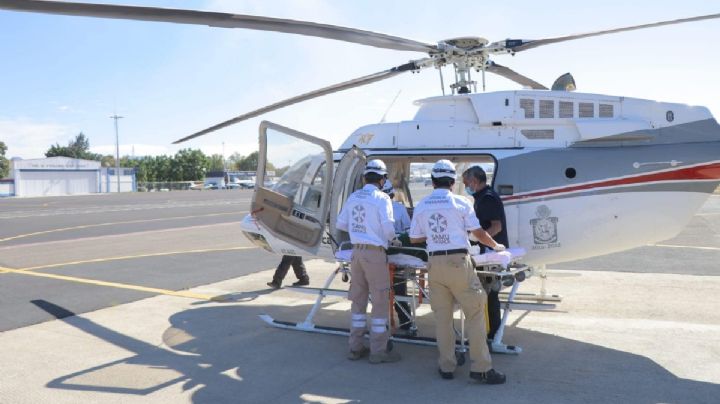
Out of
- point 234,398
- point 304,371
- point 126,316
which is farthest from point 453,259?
point 126,316

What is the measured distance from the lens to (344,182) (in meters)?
7.51

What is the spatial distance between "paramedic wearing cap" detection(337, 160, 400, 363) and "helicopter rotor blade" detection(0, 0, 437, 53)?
1836mm

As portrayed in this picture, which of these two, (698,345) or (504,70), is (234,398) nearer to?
(698,345)

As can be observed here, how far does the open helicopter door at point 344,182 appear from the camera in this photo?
7.38 meters

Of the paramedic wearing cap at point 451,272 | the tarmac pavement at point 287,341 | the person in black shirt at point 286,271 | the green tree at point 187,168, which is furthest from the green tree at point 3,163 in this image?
the paramedic wearing cap at point 451,272

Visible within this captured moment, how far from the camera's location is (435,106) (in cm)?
771

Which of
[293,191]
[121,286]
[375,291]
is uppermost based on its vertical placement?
[293,191]

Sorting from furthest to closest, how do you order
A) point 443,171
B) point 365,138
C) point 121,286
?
1. point 121,286
2. point 365,138
3. point 443,171

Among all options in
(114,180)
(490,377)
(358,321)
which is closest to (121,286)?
(358,321)

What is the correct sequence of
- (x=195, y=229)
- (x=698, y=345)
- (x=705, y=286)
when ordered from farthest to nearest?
1. (x=195, y=229)
2. (x=705, y=286)
3. (x=698, y=345)

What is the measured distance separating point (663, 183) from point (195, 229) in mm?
17088

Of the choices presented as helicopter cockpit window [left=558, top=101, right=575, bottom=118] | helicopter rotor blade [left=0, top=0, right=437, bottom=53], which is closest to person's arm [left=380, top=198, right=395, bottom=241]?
helicopter rotor blade [left=0, top=0, right=437, bottom=53]

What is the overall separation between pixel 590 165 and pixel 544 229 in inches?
38.0

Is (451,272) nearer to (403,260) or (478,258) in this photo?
(478,258)
